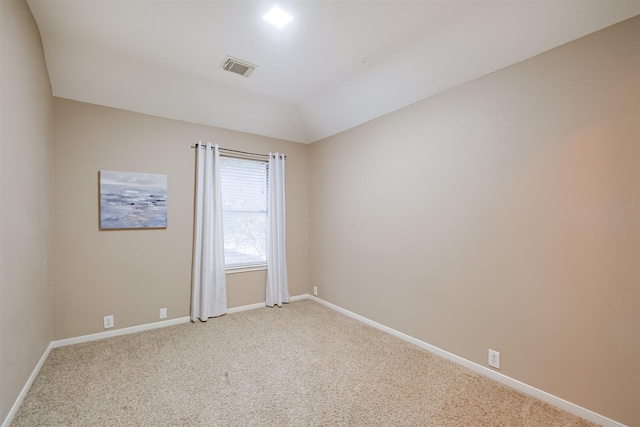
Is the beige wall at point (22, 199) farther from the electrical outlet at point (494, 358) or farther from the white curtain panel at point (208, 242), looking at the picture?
the electrical outlet at point (494, 358)

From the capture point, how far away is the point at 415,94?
2.77 meters

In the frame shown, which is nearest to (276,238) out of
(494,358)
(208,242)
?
(208,242)

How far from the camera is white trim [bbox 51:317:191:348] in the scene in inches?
108

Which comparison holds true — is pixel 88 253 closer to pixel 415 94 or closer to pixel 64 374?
pixel 64 374

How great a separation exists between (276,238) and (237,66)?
89.3 inches

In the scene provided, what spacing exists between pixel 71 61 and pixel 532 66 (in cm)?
385

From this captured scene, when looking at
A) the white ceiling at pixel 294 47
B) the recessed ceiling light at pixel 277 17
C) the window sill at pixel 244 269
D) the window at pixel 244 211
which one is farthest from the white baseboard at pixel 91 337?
the recessed ceiling light at pixel 277 17

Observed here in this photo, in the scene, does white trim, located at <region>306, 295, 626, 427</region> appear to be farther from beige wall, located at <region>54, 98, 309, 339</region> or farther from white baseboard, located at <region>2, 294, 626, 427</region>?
beige wall, located at <region>54, 98, 309, 339</region>

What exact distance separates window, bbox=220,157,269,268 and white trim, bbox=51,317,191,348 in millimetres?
905

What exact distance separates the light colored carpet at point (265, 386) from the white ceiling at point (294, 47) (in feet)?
8.24

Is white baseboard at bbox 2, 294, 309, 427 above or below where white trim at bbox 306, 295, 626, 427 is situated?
above

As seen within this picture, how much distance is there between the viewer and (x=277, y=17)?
2.04m

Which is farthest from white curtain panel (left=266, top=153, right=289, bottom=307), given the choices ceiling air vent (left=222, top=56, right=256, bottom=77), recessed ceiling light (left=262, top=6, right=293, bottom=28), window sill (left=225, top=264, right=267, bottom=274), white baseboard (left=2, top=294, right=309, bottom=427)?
recessed ceiling light (left=262, top=6, right=293, bottom=28)

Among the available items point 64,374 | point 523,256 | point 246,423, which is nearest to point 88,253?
point 64,374
